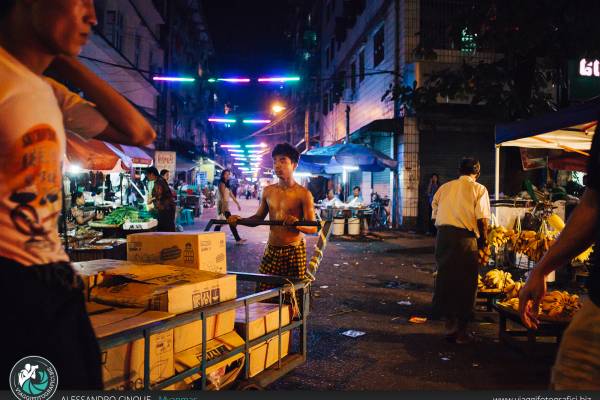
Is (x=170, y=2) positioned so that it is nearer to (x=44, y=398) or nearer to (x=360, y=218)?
(x=360, y=218)

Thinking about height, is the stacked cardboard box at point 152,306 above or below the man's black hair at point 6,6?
below

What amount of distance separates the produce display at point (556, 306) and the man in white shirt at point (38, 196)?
481cm

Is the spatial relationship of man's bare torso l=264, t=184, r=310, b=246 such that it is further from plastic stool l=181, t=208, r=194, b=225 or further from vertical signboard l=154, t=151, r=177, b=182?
plastic stool l=181, t=208, r=194, b=225

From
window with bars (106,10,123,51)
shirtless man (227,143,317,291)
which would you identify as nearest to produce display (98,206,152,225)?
shirtless man (227,143,317,291)

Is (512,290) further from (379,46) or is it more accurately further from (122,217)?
(379,46)

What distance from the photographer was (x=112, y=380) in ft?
6.97

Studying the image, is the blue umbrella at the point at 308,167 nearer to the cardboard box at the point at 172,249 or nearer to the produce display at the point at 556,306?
the produce display at the point at 556,306

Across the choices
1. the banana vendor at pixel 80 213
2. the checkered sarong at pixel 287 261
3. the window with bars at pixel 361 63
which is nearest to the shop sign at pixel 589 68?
the checkered sarong at pixel 287 261

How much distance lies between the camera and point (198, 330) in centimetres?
268

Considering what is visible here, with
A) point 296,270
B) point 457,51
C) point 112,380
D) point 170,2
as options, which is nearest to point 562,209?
point 296,270

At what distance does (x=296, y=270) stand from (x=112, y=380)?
8.44 feet

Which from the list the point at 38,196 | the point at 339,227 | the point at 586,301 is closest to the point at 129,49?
the point at 339,227

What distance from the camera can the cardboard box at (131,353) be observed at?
2123mm

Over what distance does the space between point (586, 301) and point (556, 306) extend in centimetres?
366
